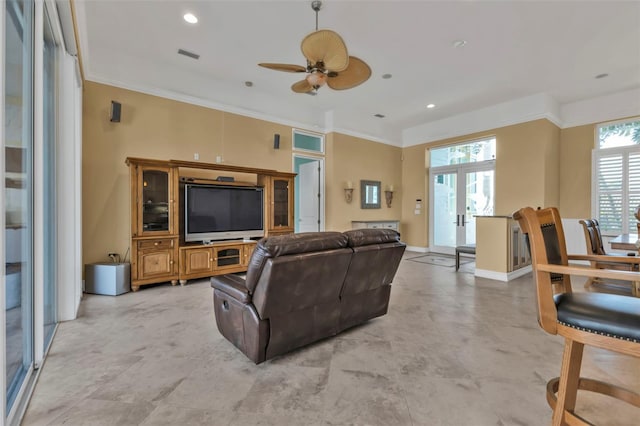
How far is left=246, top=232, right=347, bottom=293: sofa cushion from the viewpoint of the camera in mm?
1855

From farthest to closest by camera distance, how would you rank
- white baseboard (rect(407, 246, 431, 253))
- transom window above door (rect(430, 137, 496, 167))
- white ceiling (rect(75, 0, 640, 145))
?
white baseboard (rect(407, 246, 431, 253)) < transom window above door (rect(430, 137, 496, 167)) < white ceiling (rect(75, 0, 640, 145))

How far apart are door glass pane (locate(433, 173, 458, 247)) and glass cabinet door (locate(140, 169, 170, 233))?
6233mm

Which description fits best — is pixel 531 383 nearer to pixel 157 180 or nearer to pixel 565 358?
pixel 565 358

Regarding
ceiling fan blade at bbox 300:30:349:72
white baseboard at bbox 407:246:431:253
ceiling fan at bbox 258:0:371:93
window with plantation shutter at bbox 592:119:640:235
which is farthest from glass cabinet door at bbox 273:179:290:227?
window with plantation shutter at bbox 592:119:640:235

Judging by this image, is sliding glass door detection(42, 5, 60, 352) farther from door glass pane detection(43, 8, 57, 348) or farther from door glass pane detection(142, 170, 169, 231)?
door glass pane detection(142, 170, 169, 231)

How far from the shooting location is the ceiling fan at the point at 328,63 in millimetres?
2541

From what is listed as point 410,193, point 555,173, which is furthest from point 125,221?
point 555,173

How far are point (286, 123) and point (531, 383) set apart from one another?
5471 millimetres

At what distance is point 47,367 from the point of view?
1.98 meters

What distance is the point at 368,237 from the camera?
95.4 inches

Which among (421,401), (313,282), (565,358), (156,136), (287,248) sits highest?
(156,136)

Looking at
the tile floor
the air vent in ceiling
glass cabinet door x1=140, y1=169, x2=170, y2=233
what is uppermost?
the air vent in ceiling

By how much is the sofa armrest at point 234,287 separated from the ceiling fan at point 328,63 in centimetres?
209

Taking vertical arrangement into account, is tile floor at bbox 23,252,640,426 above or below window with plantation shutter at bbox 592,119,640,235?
below
